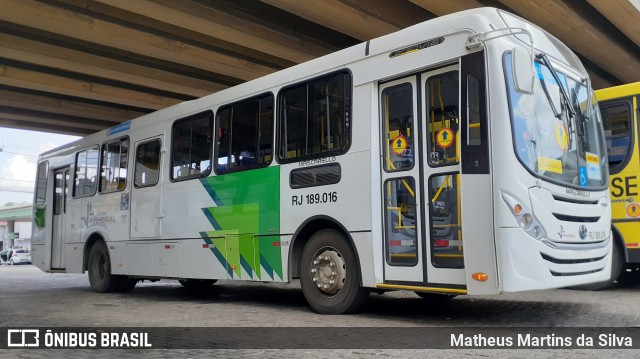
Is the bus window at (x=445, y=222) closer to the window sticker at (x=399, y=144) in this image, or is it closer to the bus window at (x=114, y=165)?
the window sticker at (x=399, y=144)

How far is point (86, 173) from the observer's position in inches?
490

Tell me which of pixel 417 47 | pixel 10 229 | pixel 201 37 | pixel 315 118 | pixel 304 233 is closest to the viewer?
pixel 417 47

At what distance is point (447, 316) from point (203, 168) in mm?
4657

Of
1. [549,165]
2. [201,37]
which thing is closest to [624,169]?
[549,165]

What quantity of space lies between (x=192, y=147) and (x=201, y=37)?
371cm

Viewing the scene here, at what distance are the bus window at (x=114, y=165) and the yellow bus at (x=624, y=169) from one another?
913 cm

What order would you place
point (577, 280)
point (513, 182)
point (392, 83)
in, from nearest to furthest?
1. point (513, 182)
2. point (577, 280)
3. point (392, 83)

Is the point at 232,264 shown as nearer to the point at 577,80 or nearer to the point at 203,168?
the point at 203,168

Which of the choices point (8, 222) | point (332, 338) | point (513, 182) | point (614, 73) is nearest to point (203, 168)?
point (332, 338)

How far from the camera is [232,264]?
8484 millimetres

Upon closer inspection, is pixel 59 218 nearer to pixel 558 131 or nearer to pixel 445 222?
pixel 445 222

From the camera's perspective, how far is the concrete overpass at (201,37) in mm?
10492

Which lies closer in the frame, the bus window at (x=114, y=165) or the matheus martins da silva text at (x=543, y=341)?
the matheus martins da silva text at (x=543, y=341)

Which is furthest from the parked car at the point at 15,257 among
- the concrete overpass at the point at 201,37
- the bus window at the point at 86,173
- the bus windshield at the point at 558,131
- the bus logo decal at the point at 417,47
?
the bus windshield at the point at 558,131
